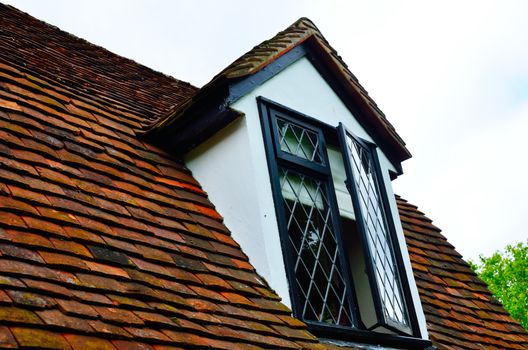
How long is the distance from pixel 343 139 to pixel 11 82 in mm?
2357

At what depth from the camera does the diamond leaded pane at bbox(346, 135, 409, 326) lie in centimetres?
505

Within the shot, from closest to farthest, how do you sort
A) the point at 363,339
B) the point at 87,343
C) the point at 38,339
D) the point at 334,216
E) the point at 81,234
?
1. the point at 38,339
2. the point at 87,343
3. the point at 81,234
4. the point at 363,339
5. the point at 334,216

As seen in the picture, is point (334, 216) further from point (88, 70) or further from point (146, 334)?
point (88, 70)

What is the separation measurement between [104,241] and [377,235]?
2.42 metres

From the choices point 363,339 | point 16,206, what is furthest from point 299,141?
point 16,206

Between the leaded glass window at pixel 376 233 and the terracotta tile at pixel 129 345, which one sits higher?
the leaded glass window at pixel 376 233

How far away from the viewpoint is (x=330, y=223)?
5043mm

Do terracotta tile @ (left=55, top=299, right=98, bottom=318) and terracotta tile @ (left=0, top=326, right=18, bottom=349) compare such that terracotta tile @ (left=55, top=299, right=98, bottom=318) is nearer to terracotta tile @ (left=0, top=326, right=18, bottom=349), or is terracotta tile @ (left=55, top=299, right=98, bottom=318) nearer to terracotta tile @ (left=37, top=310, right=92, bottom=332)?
terracotta tile @ (left=37, top=310, right=92, bottom=332)

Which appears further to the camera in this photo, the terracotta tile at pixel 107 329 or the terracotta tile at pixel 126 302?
the terracotta tile at pixel 126 302

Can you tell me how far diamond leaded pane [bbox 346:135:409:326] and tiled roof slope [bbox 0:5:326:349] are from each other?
111cm

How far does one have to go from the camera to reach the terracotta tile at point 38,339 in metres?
2.46

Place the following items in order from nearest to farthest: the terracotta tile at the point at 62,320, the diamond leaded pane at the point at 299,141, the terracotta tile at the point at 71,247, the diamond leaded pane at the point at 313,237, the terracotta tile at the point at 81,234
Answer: the terracotta tile at the point at 62,320, the terracotta tile at the point at 71,247, the terracotta tile at the point at 81,234, the diamond leaded pane at the point at 313,237, the diamond leaded pane at the point at 299,141

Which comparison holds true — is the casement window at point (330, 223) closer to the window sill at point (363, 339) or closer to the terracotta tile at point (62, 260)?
the window sill at point (363, 339)

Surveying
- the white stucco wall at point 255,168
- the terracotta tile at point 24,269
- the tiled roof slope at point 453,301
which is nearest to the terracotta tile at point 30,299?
the terracotta tile at point 24,269
